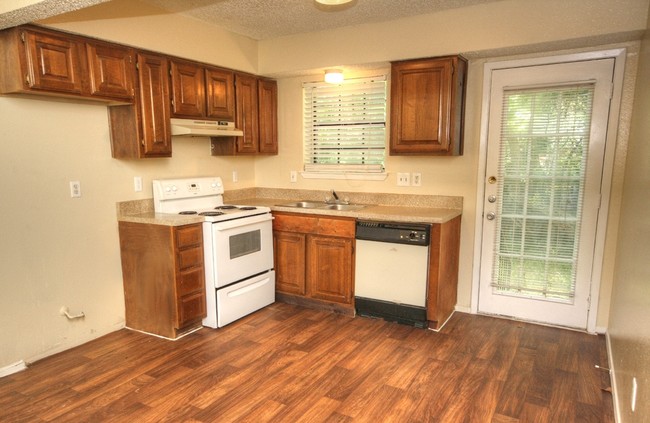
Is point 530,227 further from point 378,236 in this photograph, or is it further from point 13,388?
point 13,388

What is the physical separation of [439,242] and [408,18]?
1807 millimetres

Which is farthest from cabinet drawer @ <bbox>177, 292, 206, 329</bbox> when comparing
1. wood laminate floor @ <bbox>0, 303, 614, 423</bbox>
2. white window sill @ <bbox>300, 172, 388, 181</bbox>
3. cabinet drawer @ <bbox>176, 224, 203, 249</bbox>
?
white window sill @ <bbox>300, 172, 388, 181</bbox>

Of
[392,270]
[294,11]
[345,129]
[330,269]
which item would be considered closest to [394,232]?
[392,270]

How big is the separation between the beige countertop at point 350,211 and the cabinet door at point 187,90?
79cm

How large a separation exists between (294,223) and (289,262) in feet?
1.23

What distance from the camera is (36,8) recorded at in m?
1.98

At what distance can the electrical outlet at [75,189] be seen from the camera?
288 centimetres

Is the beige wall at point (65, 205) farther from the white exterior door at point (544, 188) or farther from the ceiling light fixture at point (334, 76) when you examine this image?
the white exterior door at point (544, 188)

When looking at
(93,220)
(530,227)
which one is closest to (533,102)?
(530,227)

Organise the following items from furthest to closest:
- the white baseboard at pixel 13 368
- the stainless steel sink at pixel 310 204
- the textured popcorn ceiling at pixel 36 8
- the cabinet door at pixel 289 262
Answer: the stainless steel sink at pixel 310 204, the cabinet door at pixel 289 262, the white baseboard at pixel 13 368, the textured popcorn ceiling at pixel 36 8

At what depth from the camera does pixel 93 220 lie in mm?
3029

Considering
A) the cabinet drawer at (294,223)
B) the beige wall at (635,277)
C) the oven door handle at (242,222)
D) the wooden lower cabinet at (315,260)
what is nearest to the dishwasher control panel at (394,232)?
the wooden lower cabinet at (315,260)

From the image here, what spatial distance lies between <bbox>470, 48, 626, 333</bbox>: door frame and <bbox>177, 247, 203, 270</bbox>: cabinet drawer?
7.40 feet

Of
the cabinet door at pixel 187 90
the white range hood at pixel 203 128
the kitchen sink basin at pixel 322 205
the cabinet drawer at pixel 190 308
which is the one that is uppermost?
the cabinet door at pixel 187 90
